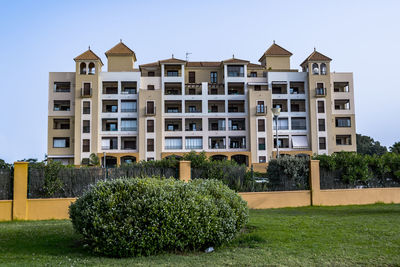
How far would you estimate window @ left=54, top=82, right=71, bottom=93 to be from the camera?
54069 millimetres

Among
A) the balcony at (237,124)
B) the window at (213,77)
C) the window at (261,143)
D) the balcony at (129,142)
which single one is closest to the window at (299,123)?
the window at (261,143)

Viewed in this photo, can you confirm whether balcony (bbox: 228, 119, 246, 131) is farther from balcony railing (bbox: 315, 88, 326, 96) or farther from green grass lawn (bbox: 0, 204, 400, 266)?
green grass lawn (bbox: 0, 204, 400, 266)

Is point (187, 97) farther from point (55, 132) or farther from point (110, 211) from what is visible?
point (110, 211)

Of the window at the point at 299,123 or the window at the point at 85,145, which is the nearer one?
the window at the point at 85,145

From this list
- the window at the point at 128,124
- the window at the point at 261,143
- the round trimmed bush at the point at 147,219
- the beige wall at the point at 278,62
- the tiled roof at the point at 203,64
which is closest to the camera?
the round trimmed bush at the point at 147,219

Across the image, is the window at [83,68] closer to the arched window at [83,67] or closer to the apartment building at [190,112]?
the arched window at [83,67]

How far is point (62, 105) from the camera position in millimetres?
54656

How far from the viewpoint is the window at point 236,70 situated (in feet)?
186

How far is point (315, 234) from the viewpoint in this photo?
9039mm

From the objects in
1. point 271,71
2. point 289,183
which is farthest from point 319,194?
point 271,71

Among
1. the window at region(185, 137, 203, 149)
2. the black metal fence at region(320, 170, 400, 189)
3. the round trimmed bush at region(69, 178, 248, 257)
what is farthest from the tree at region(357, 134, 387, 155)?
the round trimmed bush at region(69, 178, 248, 257)

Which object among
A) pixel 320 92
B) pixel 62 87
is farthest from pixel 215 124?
pixel 62 87

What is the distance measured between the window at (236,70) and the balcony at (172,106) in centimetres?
877

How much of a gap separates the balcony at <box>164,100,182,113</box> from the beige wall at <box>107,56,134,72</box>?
7869 mm
